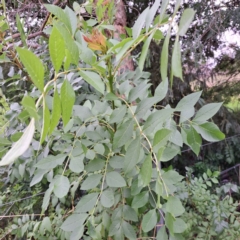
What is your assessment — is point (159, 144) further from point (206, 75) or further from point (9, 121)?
point (206, 75)

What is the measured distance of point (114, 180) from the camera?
49 cm

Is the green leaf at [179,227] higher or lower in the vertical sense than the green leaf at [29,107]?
lower

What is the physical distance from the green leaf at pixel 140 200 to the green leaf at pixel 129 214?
4 centimetres

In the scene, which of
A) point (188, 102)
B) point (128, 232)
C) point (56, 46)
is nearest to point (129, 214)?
point (128, 232)

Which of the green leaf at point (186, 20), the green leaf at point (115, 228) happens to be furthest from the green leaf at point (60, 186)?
the green leaf at point (186, 20)

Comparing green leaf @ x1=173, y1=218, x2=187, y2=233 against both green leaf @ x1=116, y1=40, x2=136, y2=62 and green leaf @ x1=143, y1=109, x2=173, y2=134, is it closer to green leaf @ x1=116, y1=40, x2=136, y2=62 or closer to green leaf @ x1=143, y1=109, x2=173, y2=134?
green leaf @ x1=143, y1=109, x2=173, y2=134

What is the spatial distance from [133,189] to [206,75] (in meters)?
2.28

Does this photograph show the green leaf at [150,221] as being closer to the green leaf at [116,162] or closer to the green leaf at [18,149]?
the green leaf at [116,162]

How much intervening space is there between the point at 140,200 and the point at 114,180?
66mm

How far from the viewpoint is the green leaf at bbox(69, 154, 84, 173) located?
1.64ft

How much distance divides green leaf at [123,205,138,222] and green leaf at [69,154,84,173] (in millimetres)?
128

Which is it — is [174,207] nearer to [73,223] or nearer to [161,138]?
[161,138]

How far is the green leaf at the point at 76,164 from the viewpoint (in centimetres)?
50

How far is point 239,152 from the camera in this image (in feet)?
8.02
